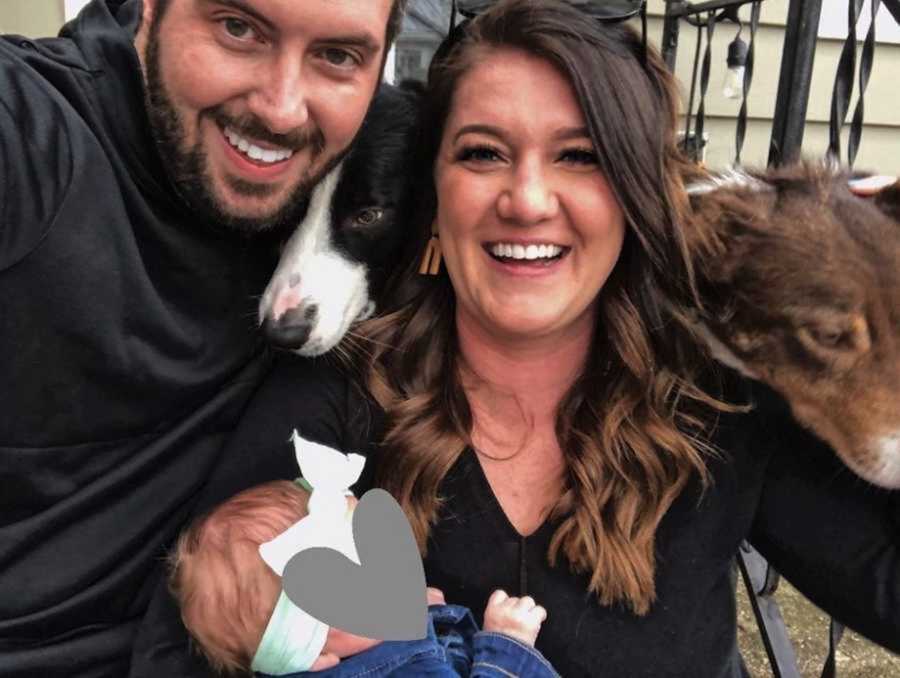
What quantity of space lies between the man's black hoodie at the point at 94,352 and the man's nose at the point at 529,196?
669mm

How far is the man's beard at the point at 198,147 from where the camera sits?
73.5 inches

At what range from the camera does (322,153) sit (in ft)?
6.66

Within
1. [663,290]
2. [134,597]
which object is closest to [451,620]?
[134,597]

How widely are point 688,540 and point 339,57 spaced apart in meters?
1.27

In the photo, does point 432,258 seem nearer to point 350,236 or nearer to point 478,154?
point 350,236

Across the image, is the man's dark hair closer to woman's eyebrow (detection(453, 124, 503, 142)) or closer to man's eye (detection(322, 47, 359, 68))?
man's eye (detection(322, 47, 359, 68))

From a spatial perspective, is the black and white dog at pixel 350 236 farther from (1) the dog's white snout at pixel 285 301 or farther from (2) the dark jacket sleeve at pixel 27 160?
(2) the dark jacket sleeve at pixel 27 160

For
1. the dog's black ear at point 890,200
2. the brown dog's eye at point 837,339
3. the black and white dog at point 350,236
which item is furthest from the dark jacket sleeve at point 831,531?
the black and white dog at point 350,236

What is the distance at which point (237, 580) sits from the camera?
5.55 ft

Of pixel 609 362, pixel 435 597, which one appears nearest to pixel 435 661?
pixel 435 597

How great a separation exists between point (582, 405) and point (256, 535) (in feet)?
2.50

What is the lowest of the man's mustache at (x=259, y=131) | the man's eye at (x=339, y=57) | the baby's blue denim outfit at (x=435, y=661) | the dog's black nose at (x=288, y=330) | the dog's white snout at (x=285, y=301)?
the baby's blue denim outfit at (x=435, y=661)
